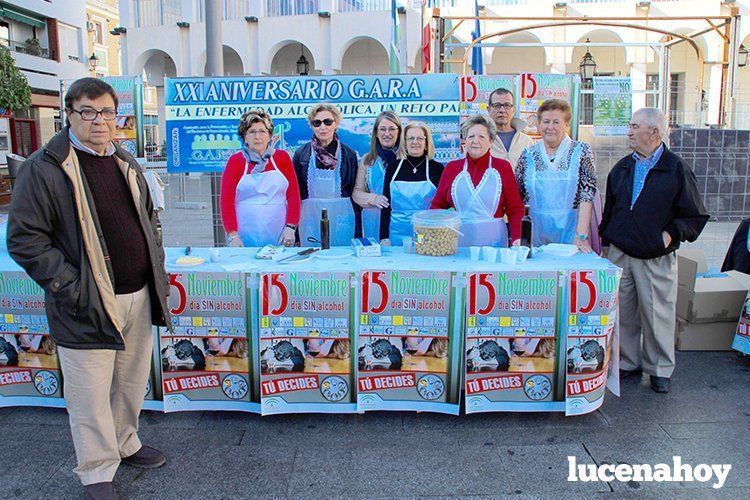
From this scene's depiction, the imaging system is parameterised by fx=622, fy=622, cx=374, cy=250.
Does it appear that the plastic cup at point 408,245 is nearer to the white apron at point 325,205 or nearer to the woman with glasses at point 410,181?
the woman with glasses at point 410,181

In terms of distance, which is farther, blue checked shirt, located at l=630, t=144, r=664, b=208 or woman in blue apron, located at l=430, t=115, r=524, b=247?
woman in blue apron, located at l=430, t=115, r=524, b=247

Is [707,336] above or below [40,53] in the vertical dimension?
below

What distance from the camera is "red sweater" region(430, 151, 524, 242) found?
12.7ft

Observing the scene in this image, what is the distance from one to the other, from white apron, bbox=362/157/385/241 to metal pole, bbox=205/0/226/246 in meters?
1.58

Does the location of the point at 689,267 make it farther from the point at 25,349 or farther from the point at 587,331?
the point at 25,349

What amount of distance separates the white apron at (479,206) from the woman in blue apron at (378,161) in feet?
2.02

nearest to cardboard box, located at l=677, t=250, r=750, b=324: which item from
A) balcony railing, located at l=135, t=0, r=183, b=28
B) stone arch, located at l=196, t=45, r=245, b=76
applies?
stone arch, located at l=196, t=45, r=245, b=76

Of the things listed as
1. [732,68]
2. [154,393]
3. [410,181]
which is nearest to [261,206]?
[410,181]

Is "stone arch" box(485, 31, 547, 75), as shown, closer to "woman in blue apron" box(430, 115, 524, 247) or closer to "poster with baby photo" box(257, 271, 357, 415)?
"woman in blue apron" box(430, 115, 524, 247)

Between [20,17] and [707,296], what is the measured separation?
30.1m

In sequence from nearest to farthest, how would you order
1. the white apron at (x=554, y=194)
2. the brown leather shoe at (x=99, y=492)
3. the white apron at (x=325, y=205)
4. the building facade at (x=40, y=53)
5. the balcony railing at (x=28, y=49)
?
the brown leather shoe at (x=99, y=492) < the white apron at (x=554, y=194) < the white apron at (x=325, y=205) < the building facade at (x=40, y=53) < the balcony railing at (x=28, y=49)

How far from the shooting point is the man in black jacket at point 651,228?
3.61m

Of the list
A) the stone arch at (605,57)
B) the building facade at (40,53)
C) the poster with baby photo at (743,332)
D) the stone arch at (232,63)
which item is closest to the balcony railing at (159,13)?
the stone arch at (232,63)

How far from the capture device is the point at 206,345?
130 inches
